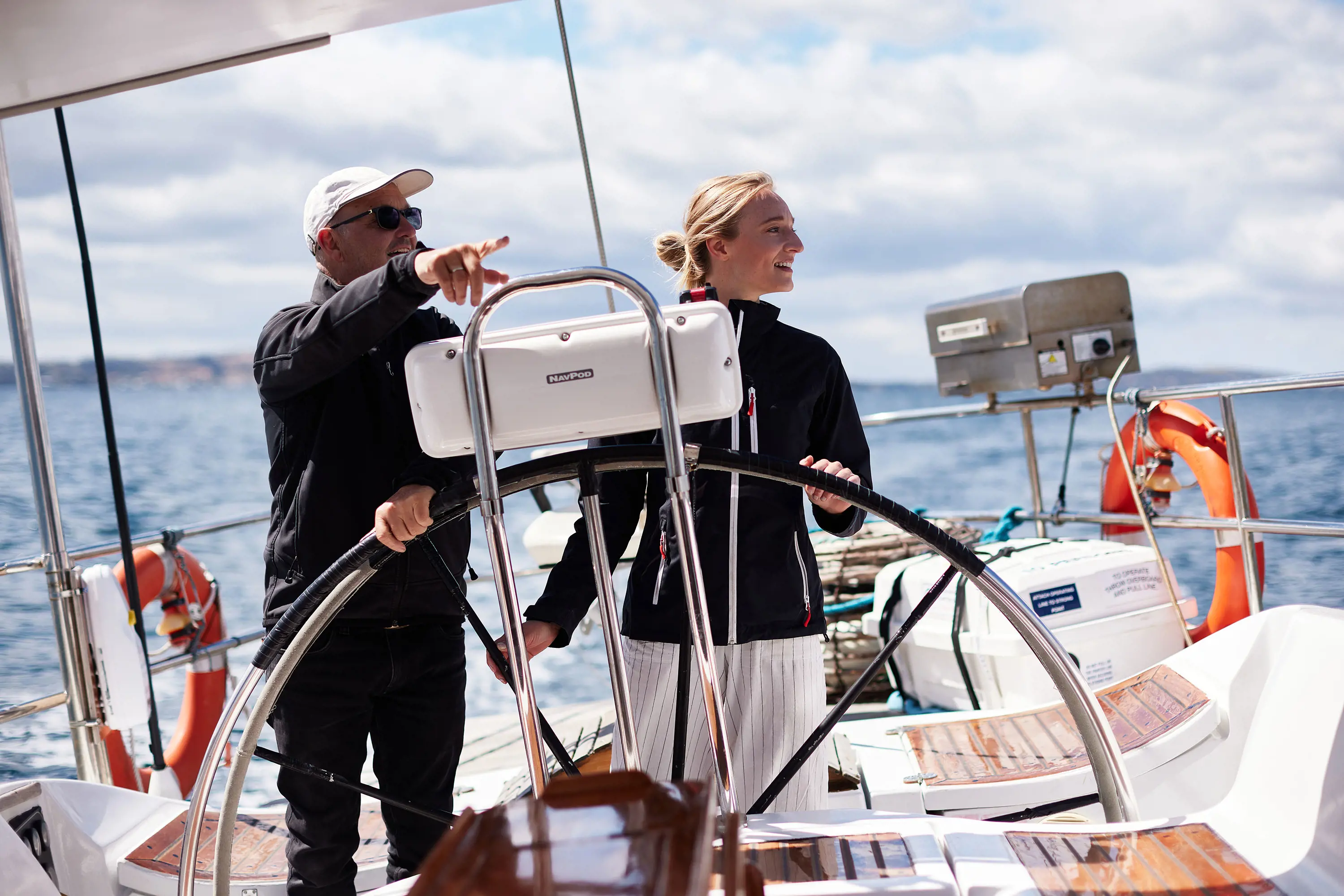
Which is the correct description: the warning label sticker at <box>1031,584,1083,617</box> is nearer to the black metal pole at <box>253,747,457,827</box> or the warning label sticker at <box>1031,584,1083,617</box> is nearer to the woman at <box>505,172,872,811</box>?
the woman at <box>505,172,872,811</box>

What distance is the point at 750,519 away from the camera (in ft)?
5.61

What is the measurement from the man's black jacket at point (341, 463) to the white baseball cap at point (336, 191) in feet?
0.33

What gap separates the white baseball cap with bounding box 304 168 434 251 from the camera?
1742 millimetres

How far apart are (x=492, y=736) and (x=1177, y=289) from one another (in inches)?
1373

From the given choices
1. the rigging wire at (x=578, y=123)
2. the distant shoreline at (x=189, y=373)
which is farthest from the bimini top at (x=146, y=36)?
the distant shoreline at (x=189, y=373)

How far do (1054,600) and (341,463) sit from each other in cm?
218

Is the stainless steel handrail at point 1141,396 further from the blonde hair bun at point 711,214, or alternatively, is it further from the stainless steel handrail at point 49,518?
the stainless steel handrail at point 49,518

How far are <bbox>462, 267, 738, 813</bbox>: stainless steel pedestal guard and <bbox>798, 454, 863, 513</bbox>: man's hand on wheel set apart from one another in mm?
265

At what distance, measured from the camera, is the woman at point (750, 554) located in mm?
1697

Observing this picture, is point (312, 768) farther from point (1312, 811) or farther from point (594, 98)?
point (594, 98)

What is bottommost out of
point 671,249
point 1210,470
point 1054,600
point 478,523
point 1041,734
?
point 1041,734

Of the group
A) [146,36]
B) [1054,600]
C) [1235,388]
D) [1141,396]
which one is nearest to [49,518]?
[146,36]

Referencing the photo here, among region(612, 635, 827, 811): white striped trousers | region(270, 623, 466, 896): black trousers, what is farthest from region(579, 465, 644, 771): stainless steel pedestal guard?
region(270, 623, 466, 896): black trousers

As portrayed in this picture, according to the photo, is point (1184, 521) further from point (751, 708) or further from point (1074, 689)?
point (751, 708)
